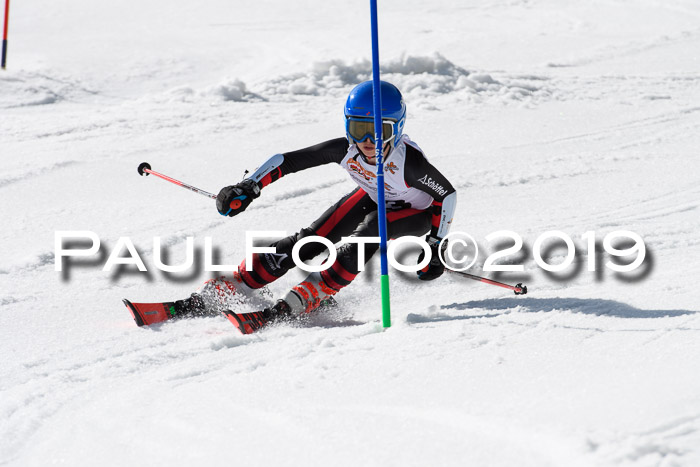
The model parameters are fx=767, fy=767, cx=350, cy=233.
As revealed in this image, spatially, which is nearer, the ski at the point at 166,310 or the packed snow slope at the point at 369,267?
the packed snow slope at the point at 369,267

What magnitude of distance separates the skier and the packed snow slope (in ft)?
0.60

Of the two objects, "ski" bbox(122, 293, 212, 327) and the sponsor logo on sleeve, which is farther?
the sponsor logo on sleeve

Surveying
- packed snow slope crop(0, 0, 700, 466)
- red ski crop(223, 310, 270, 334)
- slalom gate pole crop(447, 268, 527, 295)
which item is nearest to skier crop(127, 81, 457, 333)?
red ski crop(223, 310, 270, 334)

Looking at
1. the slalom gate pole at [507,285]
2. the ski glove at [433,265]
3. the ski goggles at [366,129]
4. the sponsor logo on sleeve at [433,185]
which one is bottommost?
the slalom gate pole at [507,285]

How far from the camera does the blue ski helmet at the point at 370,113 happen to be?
4.07m

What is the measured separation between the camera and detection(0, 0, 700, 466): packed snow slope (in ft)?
8.48

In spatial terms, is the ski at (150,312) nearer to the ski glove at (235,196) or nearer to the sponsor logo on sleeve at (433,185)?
the ski glove at (235,196)

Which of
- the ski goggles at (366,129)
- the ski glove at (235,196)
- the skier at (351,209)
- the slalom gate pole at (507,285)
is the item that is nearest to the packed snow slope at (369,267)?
the slalom gate pole at (507,285)

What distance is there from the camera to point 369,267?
5031mm

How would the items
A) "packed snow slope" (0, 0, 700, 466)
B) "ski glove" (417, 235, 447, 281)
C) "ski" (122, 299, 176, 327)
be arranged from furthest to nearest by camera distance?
"ski glove" (417, 235, 447, 281), "ski" (122, 299, 176, 327), "packed snow slope" (0, 0, 700, 466)

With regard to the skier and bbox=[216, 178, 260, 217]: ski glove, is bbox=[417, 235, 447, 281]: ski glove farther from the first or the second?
bbox=[216, 178, 260, 217]: ski glove

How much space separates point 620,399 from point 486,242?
293 cm

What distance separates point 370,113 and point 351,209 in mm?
722

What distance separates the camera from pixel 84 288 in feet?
15.2
